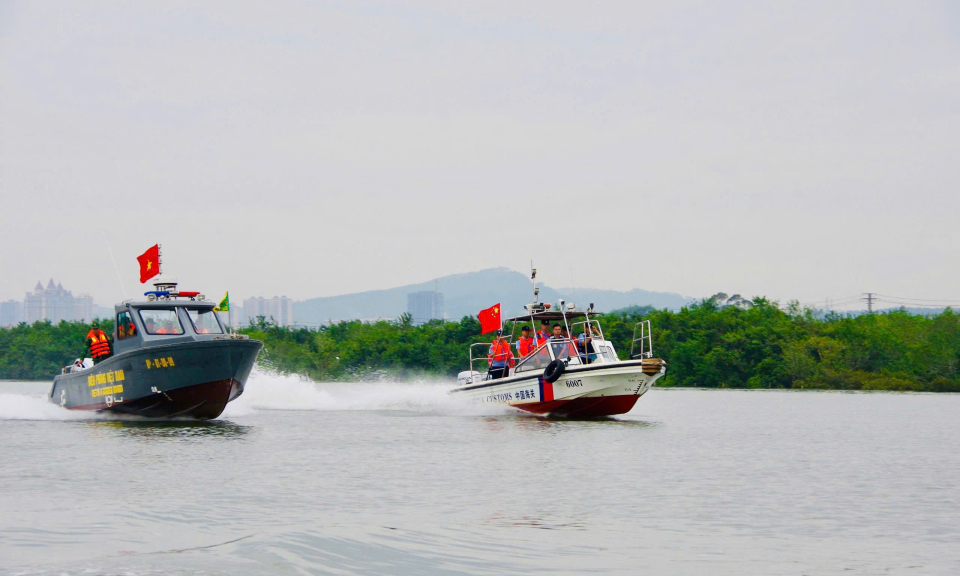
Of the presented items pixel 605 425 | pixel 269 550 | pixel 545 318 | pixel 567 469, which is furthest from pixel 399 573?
pixel 545 318

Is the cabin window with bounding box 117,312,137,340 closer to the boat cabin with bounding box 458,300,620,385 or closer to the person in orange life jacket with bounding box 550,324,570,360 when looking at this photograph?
the boat cabin with bounding box 458,300,620,385

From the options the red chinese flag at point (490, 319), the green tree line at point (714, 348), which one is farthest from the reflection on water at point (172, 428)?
the green tree line at point (714, 348)

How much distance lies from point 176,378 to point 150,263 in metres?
3.63

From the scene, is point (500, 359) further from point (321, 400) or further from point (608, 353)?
point (321, 400)

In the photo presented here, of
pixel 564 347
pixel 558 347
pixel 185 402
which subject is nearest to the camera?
pixel 185 402

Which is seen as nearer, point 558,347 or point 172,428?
point 172,428

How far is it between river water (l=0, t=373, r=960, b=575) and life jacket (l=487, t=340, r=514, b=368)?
2825 millimetres

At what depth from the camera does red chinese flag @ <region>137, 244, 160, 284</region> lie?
91.9ft

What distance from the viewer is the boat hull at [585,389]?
1093 inches

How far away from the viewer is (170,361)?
26.1 meters

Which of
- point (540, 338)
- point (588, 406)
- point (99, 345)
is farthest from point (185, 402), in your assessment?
point (588, 406)

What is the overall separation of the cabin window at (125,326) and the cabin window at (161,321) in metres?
0.33

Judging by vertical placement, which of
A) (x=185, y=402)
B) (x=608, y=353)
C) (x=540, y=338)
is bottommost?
(x=185, y=402)

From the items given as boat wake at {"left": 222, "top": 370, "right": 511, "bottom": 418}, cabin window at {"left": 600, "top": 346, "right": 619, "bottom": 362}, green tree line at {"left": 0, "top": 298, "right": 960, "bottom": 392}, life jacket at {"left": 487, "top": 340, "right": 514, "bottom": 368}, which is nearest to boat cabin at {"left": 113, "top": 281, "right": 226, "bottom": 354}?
boat wake at {"left": 222, "top": 370, "right": 511, "bottom": 418}
